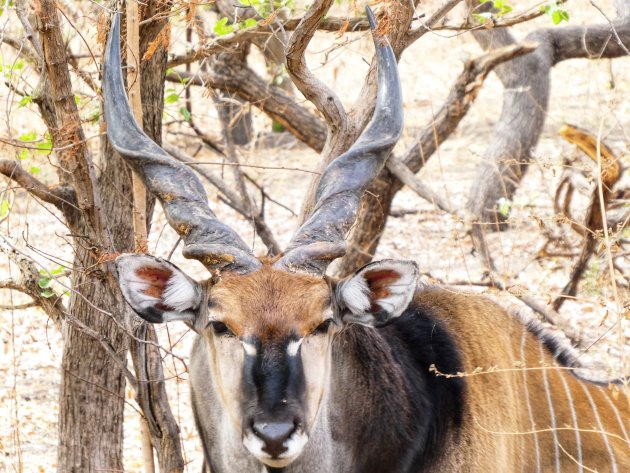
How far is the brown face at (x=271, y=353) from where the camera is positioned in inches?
110

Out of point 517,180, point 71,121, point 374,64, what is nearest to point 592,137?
point 374,64

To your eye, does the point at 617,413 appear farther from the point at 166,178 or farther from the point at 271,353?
the point at 166,178

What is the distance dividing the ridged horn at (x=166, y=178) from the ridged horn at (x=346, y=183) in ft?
0.60

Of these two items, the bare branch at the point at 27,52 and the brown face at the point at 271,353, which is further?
the bare branch at the point at 27,52

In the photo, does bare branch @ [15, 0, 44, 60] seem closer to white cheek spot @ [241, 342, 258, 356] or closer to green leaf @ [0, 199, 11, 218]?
green leaf @ [0, 199, 11, 218]

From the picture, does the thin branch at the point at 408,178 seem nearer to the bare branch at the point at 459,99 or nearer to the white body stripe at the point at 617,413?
the bare branch at the point at 459,99

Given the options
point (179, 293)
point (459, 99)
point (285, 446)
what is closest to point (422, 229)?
point (459, 99)

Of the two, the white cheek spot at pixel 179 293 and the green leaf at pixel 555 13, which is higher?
the green leaf at pixel 555 13

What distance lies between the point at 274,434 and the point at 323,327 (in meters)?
0.47

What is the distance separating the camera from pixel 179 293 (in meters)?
3.21

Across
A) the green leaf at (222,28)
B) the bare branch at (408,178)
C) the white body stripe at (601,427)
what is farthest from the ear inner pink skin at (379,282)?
the bare branch at (408,178)

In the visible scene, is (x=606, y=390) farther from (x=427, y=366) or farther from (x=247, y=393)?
(x=247, y=393)

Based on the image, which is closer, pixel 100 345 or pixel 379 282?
pixel 379 282

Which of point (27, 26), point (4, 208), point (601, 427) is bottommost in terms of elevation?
point (601, 427)
